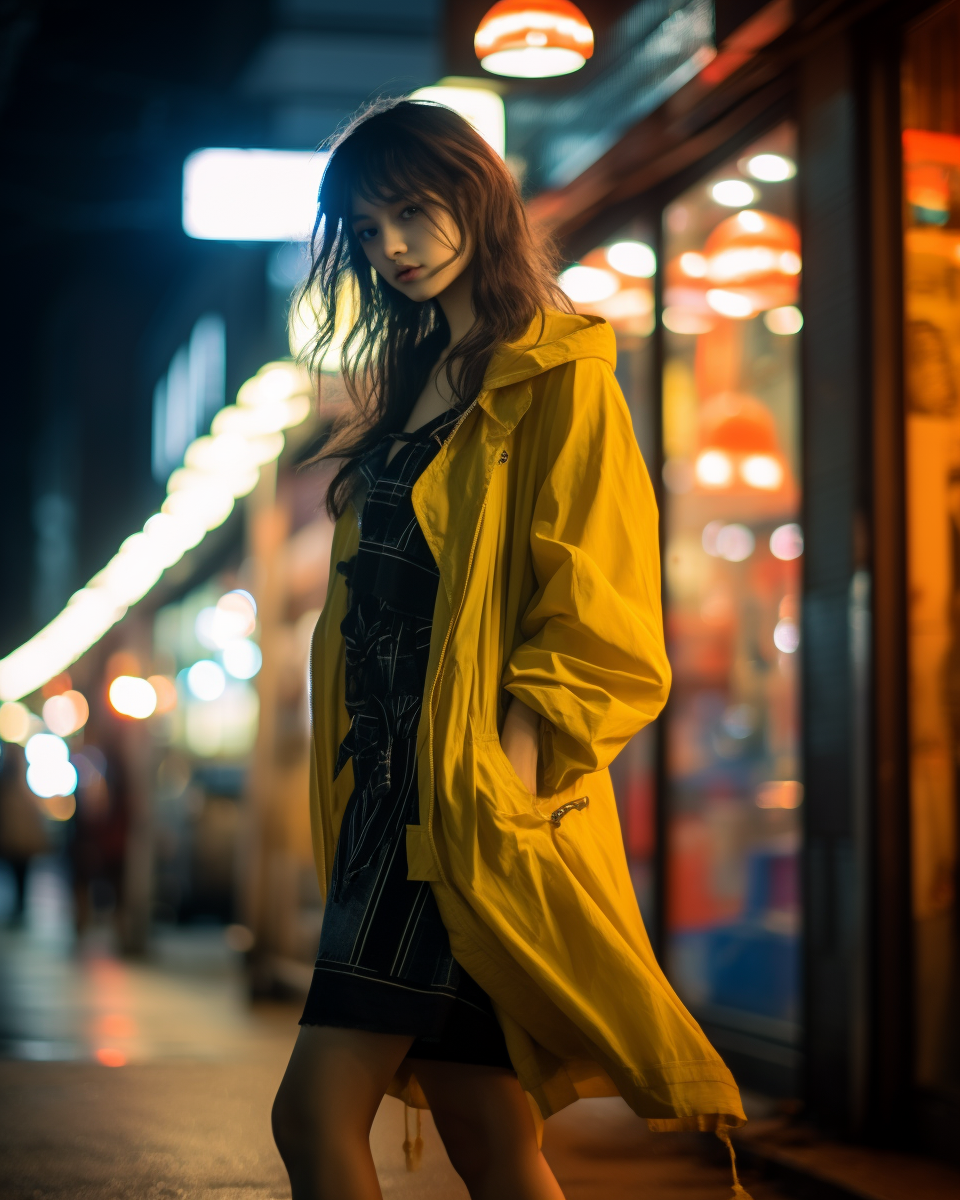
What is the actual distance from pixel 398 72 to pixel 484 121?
6.58 meters

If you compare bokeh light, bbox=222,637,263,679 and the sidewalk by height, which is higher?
bokeh light, bbox=222,637,263,679

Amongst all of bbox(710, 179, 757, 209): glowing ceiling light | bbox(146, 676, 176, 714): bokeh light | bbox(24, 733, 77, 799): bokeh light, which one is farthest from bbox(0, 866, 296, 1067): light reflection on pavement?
bbox(24, 733, 77, 799): bokeh light

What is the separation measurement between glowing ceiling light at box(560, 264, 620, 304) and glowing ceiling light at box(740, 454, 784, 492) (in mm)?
983

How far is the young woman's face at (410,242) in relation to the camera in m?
2.27

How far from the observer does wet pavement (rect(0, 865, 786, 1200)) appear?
3.84 metres

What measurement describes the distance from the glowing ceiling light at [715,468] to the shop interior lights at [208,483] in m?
1.87

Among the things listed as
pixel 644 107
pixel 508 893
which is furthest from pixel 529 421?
pixel 644 107

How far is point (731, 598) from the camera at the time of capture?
668 cm

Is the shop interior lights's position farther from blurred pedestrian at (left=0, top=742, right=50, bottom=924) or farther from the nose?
the nose

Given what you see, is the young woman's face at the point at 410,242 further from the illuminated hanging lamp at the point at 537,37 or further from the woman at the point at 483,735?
the illuminated hanging lamp at the point at 537,37

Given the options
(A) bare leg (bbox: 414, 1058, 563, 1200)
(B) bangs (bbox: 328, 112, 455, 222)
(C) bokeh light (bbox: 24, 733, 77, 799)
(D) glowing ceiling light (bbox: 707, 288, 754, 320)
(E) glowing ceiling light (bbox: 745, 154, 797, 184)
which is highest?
(E) glowing ceiling light (bbox: 745, 154, 797, 184)

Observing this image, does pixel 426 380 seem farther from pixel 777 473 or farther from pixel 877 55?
pixel 777 473

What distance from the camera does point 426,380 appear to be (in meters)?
2.55

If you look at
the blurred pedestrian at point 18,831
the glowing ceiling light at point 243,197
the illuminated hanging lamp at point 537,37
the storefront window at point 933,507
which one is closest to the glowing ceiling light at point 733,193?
the illuminated hanging lamp at point 537,37
